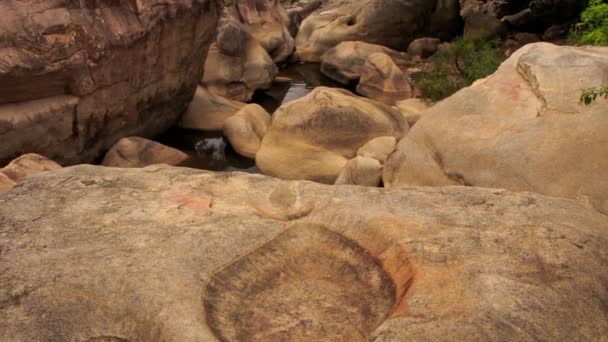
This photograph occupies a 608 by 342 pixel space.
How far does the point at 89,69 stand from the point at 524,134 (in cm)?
705

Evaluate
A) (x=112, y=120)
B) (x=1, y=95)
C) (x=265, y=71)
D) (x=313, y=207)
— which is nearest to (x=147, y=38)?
(x=112, y=120)

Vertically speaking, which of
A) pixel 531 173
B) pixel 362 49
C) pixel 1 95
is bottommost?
pixel 362 49

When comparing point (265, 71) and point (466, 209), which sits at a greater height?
point (466, 209)

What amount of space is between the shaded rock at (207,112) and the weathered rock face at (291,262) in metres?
7.97

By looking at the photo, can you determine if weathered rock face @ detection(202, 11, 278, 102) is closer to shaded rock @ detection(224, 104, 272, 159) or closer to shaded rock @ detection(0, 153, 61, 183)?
shaded rock @ detection(224, 104, 272, 159)

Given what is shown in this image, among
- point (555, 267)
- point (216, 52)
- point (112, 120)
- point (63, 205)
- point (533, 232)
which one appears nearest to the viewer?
point (555, 267)

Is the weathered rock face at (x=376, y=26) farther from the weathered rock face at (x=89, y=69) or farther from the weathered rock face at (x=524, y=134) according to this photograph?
the weathered rock face at (x=524, y=134)

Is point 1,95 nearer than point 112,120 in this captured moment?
Yes

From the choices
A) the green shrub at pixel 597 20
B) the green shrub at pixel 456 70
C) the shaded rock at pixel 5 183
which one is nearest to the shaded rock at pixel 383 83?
the green shrub at pixel 456 70

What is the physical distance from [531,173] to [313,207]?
10.2ft

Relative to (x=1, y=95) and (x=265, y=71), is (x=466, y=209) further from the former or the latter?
(x=265, y=71)

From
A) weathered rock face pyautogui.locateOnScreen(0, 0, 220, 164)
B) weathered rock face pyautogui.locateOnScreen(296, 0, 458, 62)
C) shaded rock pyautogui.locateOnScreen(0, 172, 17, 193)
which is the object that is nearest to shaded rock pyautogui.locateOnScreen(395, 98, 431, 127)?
weathered rock face pyautogui.locateOnScreen(0, 0, 220, 164)

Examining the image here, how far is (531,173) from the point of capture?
6840mm

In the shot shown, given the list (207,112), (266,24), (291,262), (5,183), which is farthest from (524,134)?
(266,24)
